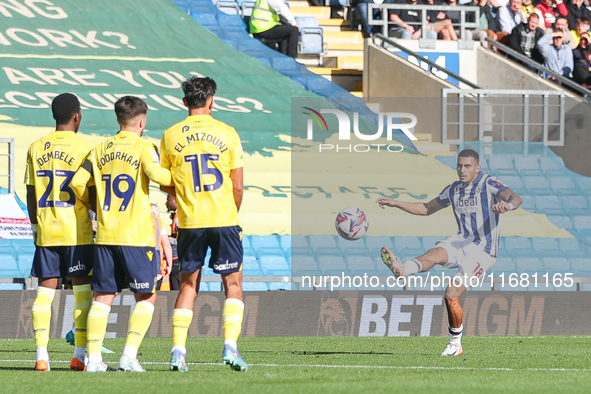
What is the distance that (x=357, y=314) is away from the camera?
36.1 feet

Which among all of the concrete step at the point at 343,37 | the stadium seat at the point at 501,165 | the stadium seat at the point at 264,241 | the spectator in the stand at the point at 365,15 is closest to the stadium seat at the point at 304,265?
the stadium seat at the point at 264,241

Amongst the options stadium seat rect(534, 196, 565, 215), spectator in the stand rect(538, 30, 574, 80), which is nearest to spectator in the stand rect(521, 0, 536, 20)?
spectator in the stand rect(538, 30, 574, 80)

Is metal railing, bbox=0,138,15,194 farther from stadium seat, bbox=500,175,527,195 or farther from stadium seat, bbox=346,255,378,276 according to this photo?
stadium seat, bbox=500,175,527,195

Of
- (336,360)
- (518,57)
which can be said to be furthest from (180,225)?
(518,57)

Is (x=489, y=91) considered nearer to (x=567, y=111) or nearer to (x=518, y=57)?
(x=567, y=111)

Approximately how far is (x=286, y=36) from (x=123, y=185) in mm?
14076

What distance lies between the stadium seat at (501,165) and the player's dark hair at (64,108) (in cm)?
1123

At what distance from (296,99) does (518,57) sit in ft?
13.7

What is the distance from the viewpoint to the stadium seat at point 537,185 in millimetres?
16594

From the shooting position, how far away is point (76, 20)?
19.5 meters

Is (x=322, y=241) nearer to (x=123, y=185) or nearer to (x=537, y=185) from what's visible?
(x=537, y=185)

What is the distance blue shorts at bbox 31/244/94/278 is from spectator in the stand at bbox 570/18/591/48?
53.8 ft

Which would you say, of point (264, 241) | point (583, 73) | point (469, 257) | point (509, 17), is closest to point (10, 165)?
point (264, 241)

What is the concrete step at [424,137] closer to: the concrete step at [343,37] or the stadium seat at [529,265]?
the stadium seat at [529,265]
